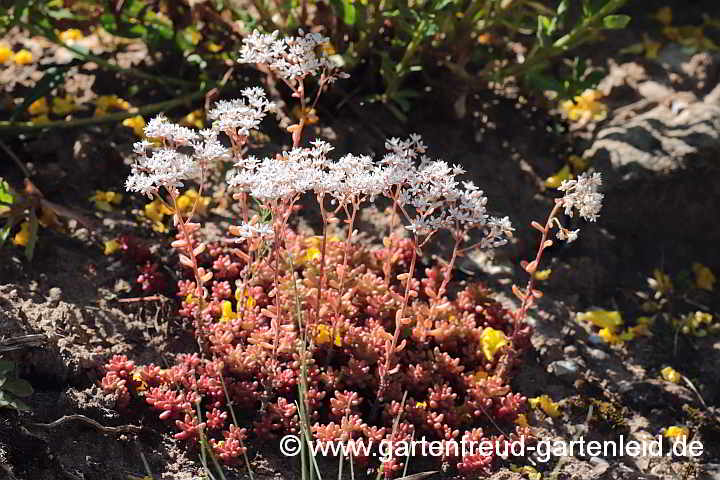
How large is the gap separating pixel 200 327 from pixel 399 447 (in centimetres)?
100

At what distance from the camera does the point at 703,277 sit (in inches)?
192

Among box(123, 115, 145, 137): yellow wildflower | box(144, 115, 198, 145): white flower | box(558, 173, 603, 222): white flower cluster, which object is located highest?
box(123, 115, 145, 137): yellow wildflower

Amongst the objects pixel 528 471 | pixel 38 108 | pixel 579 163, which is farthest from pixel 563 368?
pixel 38 108

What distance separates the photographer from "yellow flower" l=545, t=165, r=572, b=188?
5.08 m

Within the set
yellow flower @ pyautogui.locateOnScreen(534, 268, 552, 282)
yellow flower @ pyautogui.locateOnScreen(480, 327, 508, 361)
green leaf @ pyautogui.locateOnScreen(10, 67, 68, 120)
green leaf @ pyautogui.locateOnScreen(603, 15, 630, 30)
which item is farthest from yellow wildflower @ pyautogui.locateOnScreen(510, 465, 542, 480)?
green leaf @ pyautogui.locateOnScreen(10, 67, 68, 120)

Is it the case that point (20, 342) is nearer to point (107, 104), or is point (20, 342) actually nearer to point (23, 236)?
point (23, 236)

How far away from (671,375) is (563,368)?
57 centimetres

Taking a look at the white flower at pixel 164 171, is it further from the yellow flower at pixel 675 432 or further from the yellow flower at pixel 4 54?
the yellow flower at pixel 4 54

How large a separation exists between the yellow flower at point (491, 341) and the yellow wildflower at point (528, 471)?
55 centimetres

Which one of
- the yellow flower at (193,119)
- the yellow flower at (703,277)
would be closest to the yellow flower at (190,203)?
the yellow flower at (193,119)

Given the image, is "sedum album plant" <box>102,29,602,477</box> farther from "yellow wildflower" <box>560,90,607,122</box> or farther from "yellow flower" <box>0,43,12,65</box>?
"yellow flower" <box>0,43,12,65</box>

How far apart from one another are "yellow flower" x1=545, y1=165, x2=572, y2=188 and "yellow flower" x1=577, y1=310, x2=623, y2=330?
0.90 meters

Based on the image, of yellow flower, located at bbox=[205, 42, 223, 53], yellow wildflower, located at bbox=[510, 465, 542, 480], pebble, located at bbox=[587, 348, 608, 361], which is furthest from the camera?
yellow flower, located at bbox=[205, 42, 223, 53]

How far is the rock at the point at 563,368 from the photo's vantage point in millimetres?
4152
